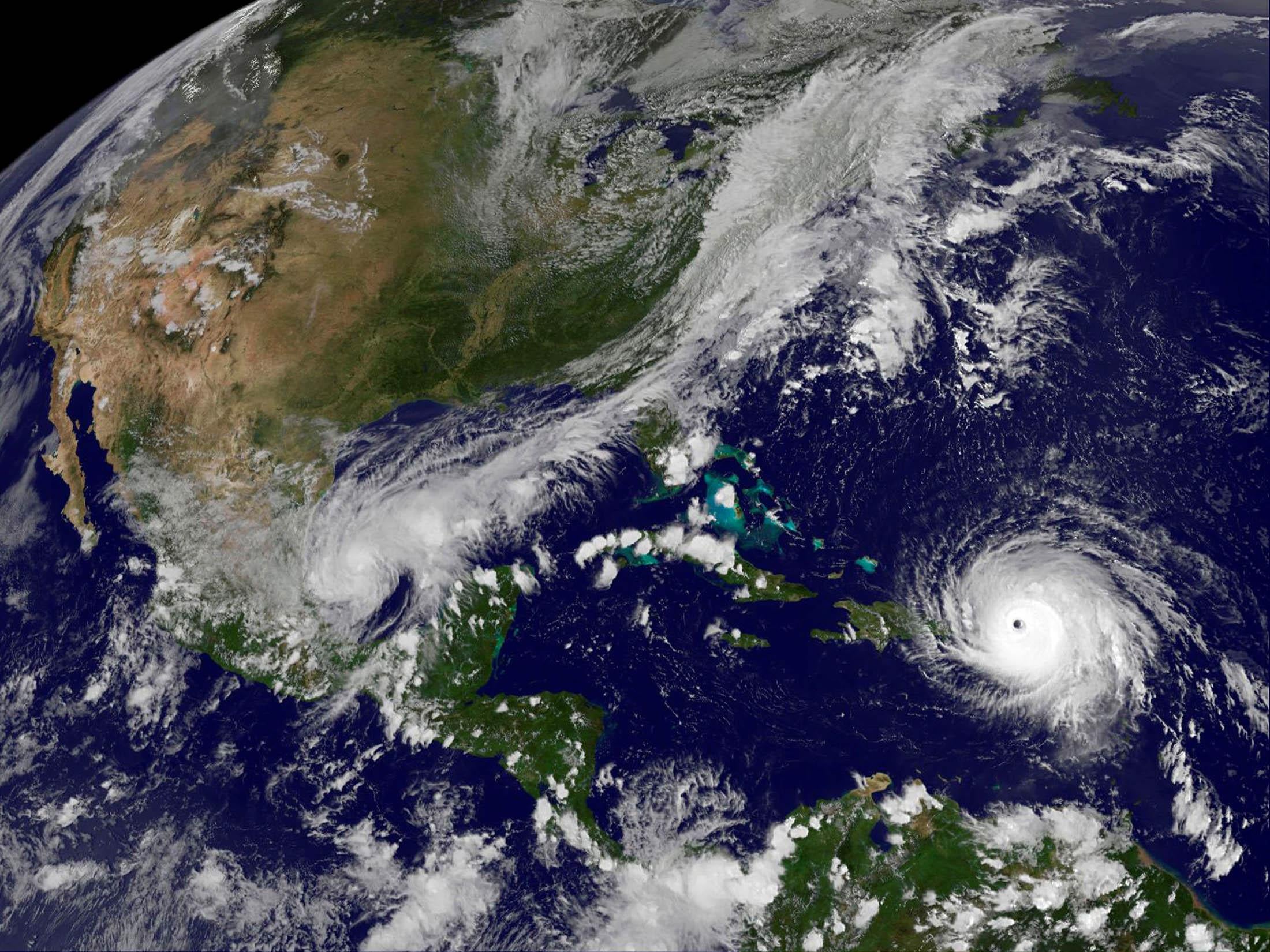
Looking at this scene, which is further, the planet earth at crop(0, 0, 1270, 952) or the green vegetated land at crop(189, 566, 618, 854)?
the green vegetated land at crop(189, 566, 618, 854)

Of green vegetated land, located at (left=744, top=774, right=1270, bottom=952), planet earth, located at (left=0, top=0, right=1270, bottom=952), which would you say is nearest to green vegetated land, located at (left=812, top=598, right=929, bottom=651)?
planet earth, located at (left=0, top=0, right=1270, bottom=952)

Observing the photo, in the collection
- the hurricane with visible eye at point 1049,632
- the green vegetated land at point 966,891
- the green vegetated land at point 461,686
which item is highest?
the green vegetated land at point 461,686

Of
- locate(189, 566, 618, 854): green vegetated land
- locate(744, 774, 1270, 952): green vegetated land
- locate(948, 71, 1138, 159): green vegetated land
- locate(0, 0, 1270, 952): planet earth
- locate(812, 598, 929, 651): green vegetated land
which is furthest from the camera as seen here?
locate(948, 71, 1138, 159): green vegetated land

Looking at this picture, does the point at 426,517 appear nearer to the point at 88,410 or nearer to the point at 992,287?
the point at 88,410

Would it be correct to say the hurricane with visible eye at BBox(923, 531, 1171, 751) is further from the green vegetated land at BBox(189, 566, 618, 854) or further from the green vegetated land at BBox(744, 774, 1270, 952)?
the green vegetated land at BBox(189, 566, 618, 854)

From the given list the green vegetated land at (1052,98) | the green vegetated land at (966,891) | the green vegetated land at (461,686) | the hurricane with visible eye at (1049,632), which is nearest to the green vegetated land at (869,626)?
the hurricane with visible eye at (1049,632)

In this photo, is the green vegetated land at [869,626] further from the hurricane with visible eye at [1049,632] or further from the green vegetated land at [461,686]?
the green vegetated land at [461,686]

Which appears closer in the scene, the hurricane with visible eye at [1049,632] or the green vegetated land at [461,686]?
the hurricane with visible eye at [1049,632]

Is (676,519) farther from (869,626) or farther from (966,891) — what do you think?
(966,891)
